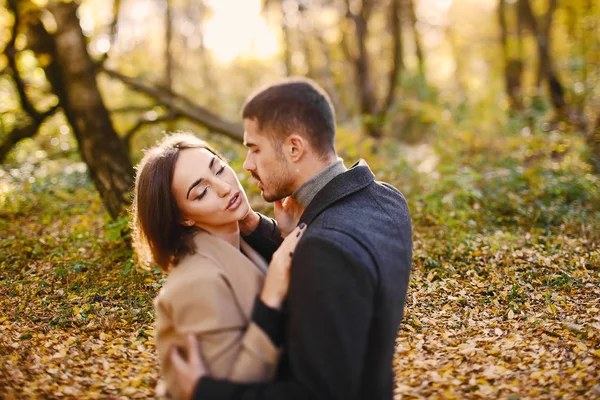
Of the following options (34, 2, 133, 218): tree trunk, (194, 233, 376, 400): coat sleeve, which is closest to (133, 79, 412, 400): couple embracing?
(194, 233, 376, 400): coat sleeve

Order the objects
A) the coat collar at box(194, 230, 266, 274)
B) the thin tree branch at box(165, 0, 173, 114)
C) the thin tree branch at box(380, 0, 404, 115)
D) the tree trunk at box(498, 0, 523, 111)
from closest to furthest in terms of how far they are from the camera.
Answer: the coat collar at box(194, 230, 266, 274) → the thin tree branch at box(165, 0, 173, 114) → the thin tree branch at box(380, 0, 404, 115) → the tree trunk at box(498, 0, 523, 111)

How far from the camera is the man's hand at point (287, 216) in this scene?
2998 millimetres

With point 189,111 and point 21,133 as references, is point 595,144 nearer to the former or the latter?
point 189,111

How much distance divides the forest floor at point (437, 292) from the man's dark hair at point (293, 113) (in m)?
2.01

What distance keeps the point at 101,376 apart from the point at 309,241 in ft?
8.07

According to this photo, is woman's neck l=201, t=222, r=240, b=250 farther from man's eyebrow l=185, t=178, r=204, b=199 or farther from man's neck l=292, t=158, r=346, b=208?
man's neck l=292, t=158, r=346, b=208

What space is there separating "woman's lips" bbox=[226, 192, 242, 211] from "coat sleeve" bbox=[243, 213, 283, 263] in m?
0.45

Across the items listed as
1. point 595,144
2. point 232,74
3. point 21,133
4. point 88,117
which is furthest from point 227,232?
point 232,74

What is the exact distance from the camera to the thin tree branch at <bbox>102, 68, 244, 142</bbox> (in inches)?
343

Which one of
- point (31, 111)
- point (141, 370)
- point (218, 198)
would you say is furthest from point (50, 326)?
point (31, 111)

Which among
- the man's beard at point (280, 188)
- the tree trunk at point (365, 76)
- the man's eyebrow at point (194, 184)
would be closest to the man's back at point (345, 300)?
the man's beard at point (280, 188)

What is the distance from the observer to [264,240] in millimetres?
3084

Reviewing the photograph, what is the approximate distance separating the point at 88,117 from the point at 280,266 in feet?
14.9

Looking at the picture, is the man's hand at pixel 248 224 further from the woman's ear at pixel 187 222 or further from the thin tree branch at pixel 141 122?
the thin tree branch at pixel 141 122
